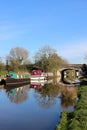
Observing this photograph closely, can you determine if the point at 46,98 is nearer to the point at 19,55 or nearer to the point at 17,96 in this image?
the point at 17,96

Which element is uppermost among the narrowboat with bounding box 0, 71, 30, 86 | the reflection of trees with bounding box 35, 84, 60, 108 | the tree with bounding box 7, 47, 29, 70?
the tree with bounding box 7, 47, 29, 70

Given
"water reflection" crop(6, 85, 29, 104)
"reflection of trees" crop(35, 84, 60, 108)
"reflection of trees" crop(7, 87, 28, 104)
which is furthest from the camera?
"water reflection" crop(6, 85, 29, 104)

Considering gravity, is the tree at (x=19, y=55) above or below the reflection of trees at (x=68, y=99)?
above

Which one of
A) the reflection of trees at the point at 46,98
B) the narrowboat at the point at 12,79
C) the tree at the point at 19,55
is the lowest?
the reflection of trees at the point at 46,98

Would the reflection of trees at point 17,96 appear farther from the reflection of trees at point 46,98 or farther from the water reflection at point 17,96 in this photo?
the reflection of trees at point 46,98

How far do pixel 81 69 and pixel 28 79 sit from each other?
→ 141ft

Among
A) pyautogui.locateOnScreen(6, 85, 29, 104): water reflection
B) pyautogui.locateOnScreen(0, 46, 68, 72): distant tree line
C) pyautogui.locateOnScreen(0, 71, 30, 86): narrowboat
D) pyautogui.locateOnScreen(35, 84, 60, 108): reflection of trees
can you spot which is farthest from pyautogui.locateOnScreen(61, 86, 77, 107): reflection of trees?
pyautogui.locateOnScreen(0, 46, 68, 72): distant tree line

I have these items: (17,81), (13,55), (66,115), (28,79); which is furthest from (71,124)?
(13,55)

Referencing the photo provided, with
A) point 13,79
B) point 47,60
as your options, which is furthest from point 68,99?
point 47,60

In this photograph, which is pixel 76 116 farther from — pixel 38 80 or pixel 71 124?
pixel 38 80

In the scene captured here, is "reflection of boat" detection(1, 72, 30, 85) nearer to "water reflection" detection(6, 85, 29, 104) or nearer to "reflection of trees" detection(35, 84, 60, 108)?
"water reflection" detection(6, 85, 29, 104)

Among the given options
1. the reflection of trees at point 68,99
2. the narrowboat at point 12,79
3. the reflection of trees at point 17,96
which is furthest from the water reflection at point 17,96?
the narrowboat at point 12,79

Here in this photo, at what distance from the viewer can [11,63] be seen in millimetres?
100125

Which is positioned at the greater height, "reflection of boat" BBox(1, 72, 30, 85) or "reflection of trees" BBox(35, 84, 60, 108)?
"reflection of boat" BBox(1, 72, 30, 85)
